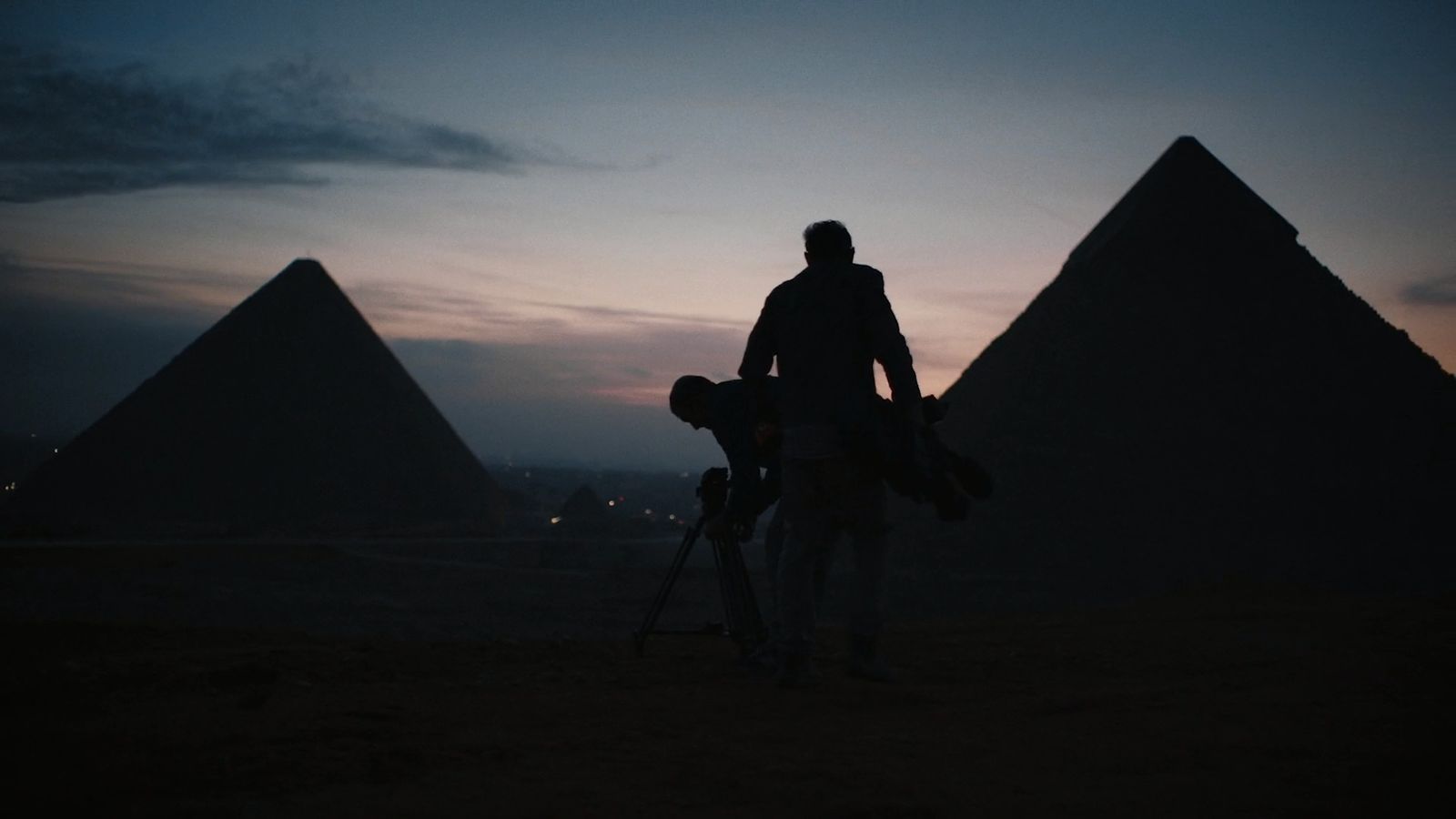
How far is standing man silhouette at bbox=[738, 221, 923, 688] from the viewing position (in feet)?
15.1

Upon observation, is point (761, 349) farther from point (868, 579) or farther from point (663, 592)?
point (663, 592)

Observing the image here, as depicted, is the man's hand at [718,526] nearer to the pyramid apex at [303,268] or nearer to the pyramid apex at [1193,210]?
the pyramid apex at [1193,210]

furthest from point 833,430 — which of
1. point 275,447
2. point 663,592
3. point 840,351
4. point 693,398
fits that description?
point 275,447

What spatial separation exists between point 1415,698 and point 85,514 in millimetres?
38135

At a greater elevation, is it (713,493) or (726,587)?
(713,493)

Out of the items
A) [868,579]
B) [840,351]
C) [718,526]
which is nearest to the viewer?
[840,351]

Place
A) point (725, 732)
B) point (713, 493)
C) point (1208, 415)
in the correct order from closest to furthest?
point (725, 732), point (713, 493), point (1208, 415)

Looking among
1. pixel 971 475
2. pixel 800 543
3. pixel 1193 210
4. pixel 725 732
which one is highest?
pixel 1193 210

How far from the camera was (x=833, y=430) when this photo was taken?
4594mm

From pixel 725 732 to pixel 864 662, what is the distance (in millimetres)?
1336

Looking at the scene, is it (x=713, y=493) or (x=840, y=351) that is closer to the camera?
(x=840, y=351)

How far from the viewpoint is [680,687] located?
14.9ft

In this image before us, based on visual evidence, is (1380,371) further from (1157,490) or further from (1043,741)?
(1043,741)

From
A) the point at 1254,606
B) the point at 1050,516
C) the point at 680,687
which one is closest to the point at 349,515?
the point at 1050,516
